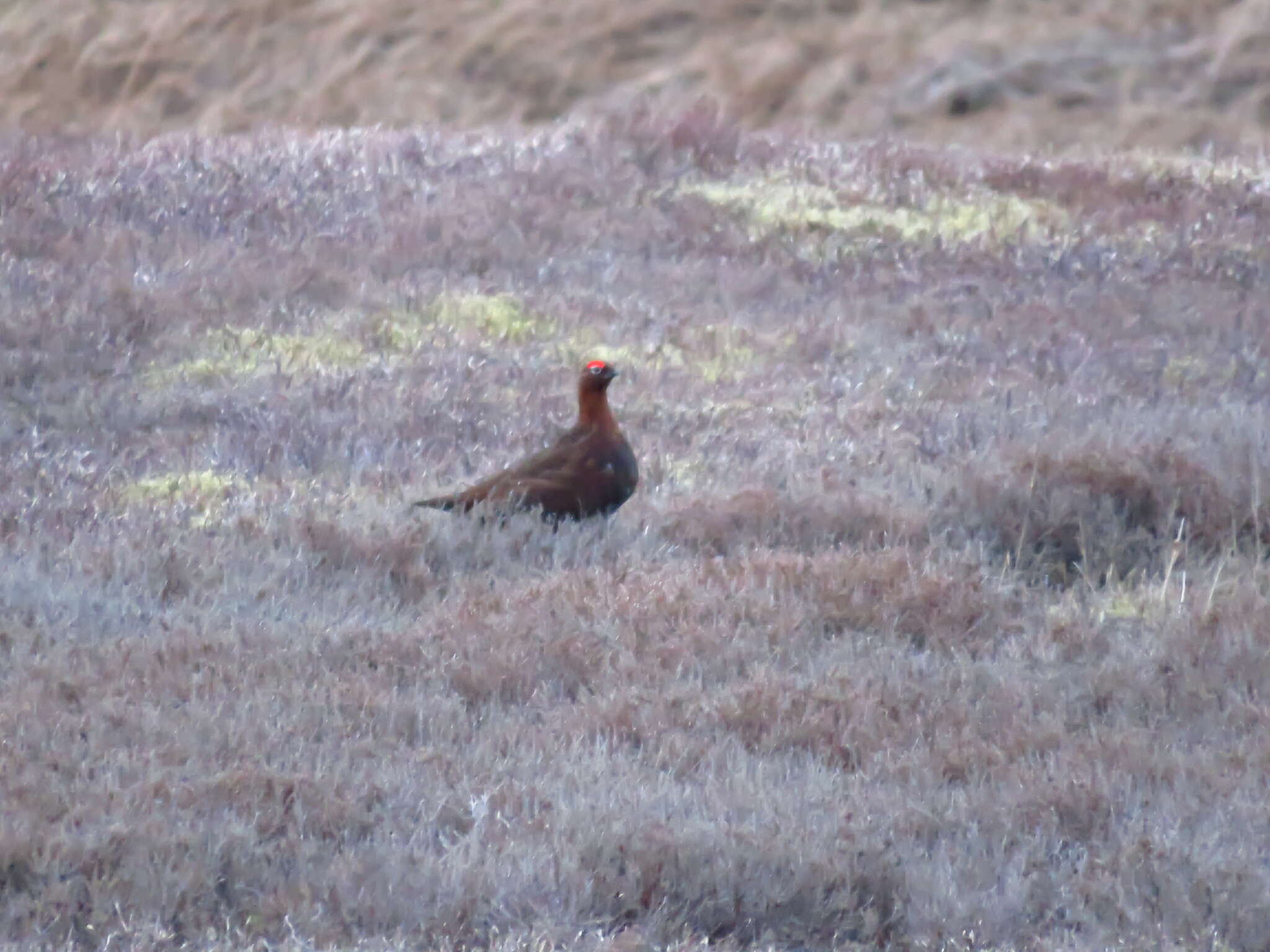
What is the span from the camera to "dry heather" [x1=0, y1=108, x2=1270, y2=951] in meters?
4.20

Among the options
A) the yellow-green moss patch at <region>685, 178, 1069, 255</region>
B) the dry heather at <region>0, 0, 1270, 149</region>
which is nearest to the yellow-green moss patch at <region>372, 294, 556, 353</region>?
the yellow-green moss patch at <region>685, 178, 1069, 255</region>

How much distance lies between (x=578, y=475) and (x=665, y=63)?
2545 centimetres

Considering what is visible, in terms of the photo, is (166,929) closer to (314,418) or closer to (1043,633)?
(1043,633)

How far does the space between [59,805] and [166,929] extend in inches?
23.0

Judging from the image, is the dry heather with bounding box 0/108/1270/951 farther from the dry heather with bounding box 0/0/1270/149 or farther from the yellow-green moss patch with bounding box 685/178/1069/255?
the dry heather with bounding box 0/0/1270/149

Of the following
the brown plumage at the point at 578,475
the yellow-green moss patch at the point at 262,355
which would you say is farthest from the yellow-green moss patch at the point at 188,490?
the yellow-green moss patch at the point at 262,355

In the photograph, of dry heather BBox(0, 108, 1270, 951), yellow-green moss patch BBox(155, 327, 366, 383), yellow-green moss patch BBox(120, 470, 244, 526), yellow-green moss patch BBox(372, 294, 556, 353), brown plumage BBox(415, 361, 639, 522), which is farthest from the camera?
yellow-green moss patch BBox(372, 294, 556, 353)

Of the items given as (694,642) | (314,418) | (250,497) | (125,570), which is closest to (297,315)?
(314,418)

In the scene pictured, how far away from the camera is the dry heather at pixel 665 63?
28.6 metres

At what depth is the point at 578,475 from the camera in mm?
7156

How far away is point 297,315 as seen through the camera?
11344 millimetres

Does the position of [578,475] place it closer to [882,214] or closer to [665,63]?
[882,214]

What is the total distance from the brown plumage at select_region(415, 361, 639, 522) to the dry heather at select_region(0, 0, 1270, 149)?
67.6 ft

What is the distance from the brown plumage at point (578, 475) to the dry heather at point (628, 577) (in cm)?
14
